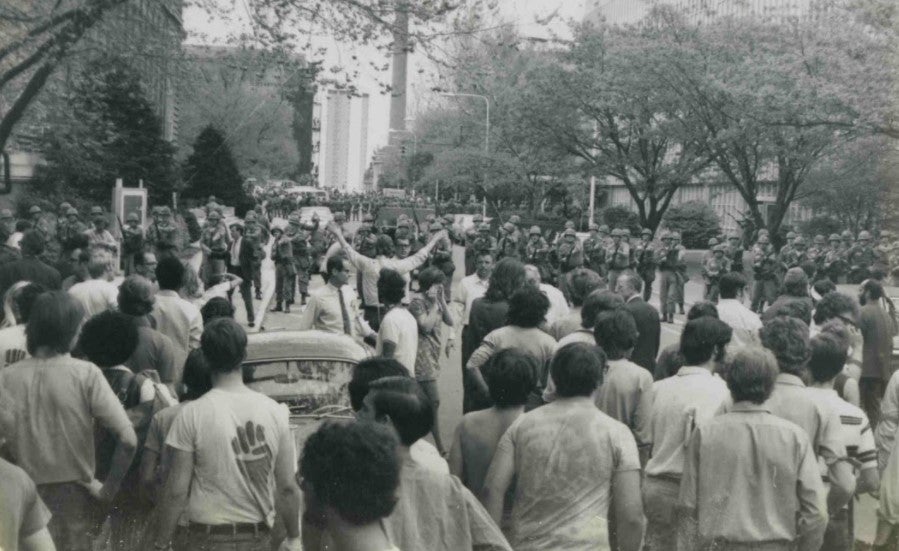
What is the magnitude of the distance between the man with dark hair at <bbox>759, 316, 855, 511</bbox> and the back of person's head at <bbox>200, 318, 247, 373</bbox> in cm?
215

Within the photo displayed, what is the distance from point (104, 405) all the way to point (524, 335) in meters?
2.83

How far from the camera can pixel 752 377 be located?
15.5 feet

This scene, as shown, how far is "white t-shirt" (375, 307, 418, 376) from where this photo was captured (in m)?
8.19

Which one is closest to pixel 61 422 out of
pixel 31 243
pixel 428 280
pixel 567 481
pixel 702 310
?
pixel 567 481

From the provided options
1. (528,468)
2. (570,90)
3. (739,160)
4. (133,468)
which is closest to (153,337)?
(133,468)

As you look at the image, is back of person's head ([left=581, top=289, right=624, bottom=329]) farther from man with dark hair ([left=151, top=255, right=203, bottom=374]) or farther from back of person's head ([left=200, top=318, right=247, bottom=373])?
back of person's head ([left=200, top=318, right=247, bottom=373])

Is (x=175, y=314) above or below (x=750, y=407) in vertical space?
below

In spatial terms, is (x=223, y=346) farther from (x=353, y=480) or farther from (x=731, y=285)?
(x=731, y=285)

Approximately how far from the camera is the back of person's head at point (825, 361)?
5.66 m

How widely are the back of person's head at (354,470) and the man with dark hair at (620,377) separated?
314cm

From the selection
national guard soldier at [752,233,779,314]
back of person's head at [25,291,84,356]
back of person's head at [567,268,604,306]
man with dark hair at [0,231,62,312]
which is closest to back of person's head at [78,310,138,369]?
back of person's head at [25,291,84,356]

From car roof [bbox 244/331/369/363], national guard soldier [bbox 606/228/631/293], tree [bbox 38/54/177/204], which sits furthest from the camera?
tree [bbox 38/54/177/204]

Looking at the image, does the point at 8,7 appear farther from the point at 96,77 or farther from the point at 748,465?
the point at 748,465

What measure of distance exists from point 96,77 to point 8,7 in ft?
18.3
